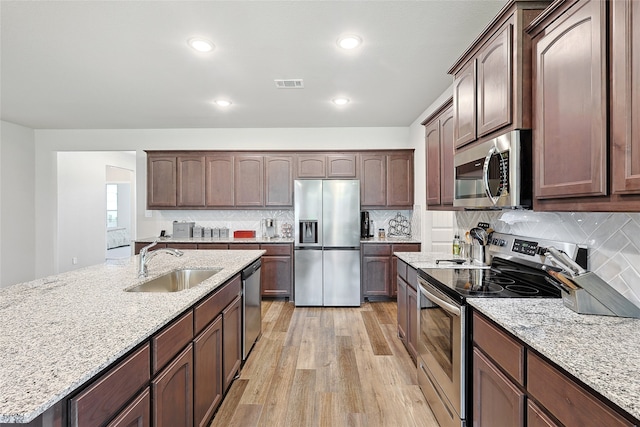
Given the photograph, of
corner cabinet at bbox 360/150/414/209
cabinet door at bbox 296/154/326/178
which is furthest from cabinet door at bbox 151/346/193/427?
corner cabinet at bbox 360/150/414/209

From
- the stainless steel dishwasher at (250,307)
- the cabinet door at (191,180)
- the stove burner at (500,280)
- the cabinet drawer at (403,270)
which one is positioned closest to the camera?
the stove burner at (500,280)

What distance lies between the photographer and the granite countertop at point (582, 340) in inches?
32.9

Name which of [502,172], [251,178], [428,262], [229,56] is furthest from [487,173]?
[251,178]

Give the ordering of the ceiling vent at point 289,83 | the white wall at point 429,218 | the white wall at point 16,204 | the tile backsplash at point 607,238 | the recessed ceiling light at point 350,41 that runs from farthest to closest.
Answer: the white wall at point 16,204 < the white wall at point 429,218 < the ceiling vent at point 289,83 < the recessed ceiling light at point 350,41 < the tile backsplash at point 607,238

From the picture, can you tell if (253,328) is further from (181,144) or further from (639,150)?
(181,144)

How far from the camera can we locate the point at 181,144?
17.2 ft

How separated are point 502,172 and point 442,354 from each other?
1.09 m

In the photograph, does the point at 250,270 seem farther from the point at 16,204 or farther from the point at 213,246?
the point at 16,204

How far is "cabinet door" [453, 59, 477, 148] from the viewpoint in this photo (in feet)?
6.73

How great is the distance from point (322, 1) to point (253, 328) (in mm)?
2692

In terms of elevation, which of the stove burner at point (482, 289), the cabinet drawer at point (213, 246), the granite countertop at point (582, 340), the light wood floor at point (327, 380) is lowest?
the light wood floor at point (327, 380)

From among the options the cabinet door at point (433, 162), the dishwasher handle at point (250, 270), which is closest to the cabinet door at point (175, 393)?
the dishwasher handle at point (250, 270)

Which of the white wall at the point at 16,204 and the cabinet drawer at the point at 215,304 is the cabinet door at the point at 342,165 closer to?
the cabinet drawer at the point at 215,304

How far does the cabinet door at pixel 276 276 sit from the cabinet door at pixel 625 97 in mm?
3925
